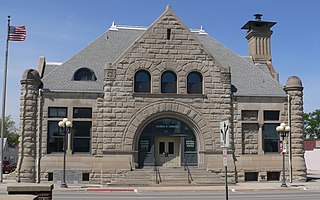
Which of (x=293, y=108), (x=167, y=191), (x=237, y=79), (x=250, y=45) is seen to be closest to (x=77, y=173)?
(x=167, y=191)

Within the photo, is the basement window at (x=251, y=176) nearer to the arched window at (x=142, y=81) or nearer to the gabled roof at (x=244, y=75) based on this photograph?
the gabled roof at (x=244, y=75)

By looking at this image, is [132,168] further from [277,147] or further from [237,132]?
[277,147]

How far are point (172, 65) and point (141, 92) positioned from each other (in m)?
3.03

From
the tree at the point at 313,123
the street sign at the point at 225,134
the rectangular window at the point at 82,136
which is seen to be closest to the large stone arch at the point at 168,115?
Result: the rectangular window at the point at 82,136

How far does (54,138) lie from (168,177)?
341 inches

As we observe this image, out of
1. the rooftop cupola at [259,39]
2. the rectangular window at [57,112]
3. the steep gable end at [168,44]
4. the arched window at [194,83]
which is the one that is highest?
the rooftop cupola at [259,39]

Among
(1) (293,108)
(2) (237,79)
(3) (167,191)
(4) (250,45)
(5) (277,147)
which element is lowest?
(3) (167,191)

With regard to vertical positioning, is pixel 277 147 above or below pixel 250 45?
below

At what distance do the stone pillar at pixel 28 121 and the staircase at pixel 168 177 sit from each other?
19.7ft

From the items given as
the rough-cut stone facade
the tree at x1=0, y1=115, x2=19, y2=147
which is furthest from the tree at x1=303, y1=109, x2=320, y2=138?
the rough-cut stone facade

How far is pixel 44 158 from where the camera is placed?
3161 cm

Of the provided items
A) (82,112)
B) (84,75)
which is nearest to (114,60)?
(84,75)

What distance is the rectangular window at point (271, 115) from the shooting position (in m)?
34.4

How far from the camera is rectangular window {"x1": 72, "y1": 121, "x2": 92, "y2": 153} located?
106ft
